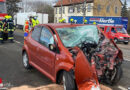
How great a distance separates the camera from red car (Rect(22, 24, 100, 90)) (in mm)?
3174

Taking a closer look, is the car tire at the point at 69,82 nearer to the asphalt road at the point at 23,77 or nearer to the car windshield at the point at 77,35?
the car windshield at the point at 77,35

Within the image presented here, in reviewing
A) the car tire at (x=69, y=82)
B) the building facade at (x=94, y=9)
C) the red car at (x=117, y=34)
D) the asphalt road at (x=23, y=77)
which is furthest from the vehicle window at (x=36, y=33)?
the building facade at (x=94, y=9)

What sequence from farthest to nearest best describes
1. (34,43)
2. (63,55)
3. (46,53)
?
(34,43) < (46,53) < (63,55)

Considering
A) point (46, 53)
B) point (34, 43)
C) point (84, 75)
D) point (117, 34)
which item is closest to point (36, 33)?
point (34, 43)

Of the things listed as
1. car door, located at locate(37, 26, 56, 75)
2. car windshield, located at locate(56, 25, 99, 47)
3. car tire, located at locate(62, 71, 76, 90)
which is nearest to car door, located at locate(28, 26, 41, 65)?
car door, located at locate(37, 26, 56, 75)

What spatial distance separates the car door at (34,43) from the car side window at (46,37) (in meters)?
0.27

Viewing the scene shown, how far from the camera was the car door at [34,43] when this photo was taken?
4.85 m

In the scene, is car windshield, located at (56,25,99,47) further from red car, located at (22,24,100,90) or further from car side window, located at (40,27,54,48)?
car side window, located at (40,27,54,48)

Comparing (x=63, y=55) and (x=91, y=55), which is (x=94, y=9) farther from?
(x=63, y=55)

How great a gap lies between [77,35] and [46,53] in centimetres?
96

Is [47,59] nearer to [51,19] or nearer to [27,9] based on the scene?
[51,19]

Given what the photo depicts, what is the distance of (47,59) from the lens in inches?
164

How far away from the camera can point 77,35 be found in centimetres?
426

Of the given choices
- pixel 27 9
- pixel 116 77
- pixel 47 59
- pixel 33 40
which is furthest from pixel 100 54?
pixel 27 9
